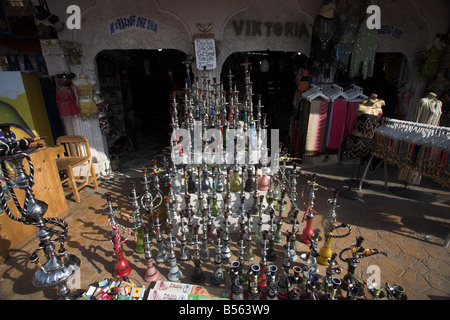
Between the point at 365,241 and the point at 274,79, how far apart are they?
787cm

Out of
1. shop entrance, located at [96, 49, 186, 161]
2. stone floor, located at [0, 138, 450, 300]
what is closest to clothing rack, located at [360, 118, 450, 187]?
stone floor, located at [0, 138, 450, 300]

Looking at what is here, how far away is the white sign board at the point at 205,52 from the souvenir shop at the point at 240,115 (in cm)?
3

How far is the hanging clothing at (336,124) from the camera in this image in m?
7.01

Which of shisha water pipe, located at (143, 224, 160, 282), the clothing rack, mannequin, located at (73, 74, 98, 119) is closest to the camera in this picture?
shisha water pipe, located at (143, 224, 160, 282)

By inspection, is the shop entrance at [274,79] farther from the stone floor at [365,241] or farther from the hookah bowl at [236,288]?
the hookah bowl at [236,288]

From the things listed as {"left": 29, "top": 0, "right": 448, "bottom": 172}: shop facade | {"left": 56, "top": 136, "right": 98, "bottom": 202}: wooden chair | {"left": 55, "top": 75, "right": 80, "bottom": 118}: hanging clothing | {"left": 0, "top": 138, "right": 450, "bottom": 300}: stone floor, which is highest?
{"left": 29, "top": 0, "right": 448, "bottom": 172}: shop facade

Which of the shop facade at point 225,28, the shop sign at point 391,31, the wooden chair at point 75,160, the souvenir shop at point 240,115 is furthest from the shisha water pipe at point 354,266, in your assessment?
the shop sign at point 391,31

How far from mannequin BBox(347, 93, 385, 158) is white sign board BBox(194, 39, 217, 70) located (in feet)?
13.1

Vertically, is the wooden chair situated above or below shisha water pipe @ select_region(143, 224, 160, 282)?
above

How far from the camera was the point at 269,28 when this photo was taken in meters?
7.12

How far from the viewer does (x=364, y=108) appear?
5.25m

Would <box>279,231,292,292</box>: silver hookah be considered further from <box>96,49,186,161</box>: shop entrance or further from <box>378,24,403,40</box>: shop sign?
<box>378,24,403,40</box>: shop sign

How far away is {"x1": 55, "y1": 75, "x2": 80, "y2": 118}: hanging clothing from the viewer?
19.4ft

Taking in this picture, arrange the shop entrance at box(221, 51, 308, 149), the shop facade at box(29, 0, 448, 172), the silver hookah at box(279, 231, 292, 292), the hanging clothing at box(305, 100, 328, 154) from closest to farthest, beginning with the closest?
the silver hookah at box(279, 231, 292, 292)
the shop facade at box(29, 0, 448, 172)
the hanging clothing at box(305, 100, 328, 154)
the shop entrance at box(221, 51, 308, 149)
